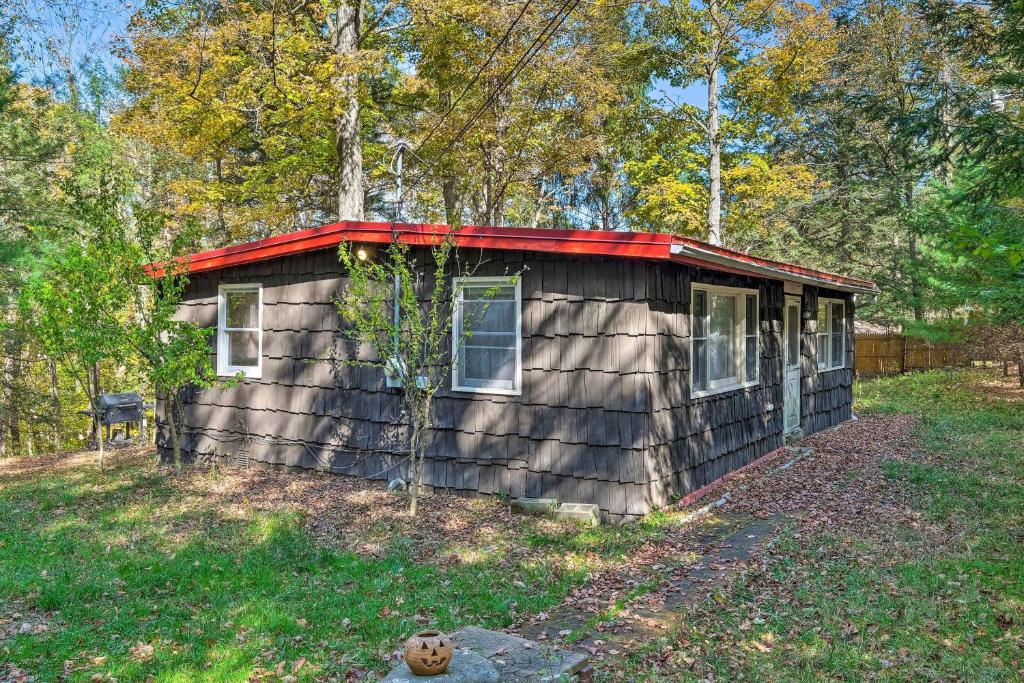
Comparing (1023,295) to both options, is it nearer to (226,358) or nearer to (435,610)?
(435,610)

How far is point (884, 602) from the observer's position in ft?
14.6

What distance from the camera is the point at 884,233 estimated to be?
2078 centimetres

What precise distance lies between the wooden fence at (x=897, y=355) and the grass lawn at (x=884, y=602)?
14.9 m

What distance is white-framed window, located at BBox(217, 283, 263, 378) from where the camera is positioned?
8.88 m

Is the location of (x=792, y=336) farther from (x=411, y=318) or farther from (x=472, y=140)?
(x=472, y=140)

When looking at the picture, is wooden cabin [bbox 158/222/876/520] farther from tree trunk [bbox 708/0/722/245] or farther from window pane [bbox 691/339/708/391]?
tree trunk [bbox 708/0/722/245]

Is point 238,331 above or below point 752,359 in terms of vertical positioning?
above

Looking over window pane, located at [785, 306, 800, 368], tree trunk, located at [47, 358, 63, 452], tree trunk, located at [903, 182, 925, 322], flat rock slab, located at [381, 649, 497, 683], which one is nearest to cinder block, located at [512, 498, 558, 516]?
flat rock slab, located at [381, 649, 497, 683]

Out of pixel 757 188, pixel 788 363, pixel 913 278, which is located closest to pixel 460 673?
pixel 788 363

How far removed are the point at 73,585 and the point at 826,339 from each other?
1201cm

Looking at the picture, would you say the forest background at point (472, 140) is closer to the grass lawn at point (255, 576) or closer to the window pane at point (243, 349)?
the window pane at point (243, 349)

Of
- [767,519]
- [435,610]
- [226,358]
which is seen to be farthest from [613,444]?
[226,358]

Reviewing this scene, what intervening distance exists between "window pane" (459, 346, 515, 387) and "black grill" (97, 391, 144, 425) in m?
7.43

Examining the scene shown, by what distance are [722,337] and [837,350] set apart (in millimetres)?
6031
